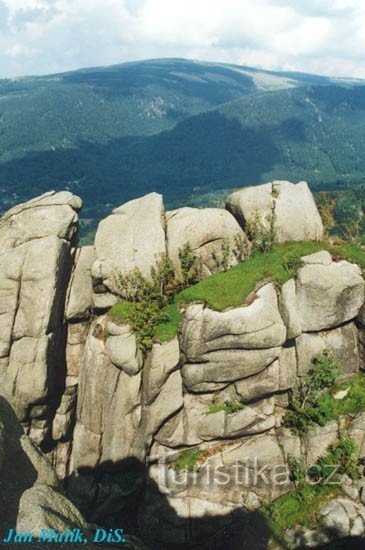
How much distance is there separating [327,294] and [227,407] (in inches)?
368

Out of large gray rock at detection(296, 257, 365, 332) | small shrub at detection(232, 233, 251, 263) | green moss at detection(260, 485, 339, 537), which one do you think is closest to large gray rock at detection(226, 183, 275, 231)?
small shrub at detection(232, 233, 251, 263)

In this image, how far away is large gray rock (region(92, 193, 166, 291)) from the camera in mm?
27219

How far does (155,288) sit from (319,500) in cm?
1587

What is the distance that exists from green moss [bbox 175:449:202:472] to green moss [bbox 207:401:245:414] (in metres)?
2.64

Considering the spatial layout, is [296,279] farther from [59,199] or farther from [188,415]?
[59,199]

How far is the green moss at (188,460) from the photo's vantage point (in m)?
24.3

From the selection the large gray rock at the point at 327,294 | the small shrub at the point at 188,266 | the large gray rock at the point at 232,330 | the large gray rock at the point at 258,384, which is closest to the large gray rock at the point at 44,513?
the large gray rock at the point at 232,330

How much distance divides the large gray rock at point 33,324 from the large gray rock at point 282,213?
525 inches

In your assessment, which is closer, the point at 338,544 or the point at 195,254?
the point at 338,544

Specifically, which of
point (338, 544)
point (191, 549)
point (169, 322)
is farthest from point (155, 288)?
point (338, 544)

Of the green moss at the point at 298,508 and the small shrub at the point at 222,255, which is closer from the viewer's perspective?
the green moss at the point at 298,508

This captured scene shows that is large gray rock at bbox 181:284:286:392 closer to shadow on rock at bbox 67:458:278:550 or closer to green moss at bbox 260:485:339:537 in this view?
shadow on rock at bbox 67:458:278:550

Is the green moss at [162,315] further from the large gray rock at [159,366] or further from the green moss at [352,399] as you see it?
the green moss at [352,399]

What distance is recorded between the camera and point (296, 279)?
2608 cm
